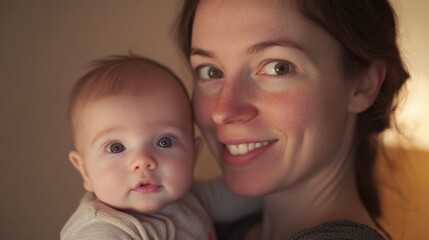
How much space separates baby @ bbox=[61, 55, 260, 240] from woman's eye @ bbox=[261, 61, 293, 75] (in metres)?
0.23

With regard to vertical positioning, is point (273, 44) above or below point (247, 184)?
above

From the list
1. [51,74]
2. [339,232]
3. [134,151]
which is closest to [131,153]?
[134,151]

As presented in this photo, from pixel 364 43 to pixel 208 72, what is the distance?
40 centimetres

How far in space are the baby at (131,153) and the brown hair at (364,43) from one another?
0.32 metres

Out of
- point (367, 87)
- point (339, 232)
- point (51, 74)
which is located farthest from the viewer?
point (51, 74)

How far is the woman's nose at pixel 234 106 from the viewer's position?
96 centimetres

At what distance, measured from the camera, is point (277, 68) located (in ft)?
3.23

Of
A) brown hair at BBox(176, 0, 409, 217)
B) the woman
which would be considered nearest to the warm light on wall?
brown hair at BBox(176, 0, 409, 217)

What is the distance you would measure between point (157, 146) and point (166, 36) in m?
0.89

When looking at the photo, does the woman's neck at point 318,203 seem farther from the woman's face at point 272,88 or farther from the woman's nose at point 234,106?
the woman's nose at point 234,106

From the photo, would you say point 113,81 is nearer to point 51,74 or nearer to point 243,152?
point 243,152

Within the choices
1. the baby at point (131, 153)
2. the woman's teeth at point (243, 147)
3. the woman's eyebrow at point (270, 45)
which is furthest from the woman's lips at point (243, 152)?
the woman's eyebrow at point (270, 45)

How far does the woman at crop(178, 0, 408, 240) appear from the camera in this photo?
0.96 m

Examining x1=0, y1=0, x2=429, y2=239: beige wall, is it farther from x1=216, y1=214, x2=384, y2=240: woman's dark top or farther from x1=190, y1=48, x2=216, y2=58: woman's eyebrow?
x1=216, y1=214, x2=384, y2=240: woman's dark top
